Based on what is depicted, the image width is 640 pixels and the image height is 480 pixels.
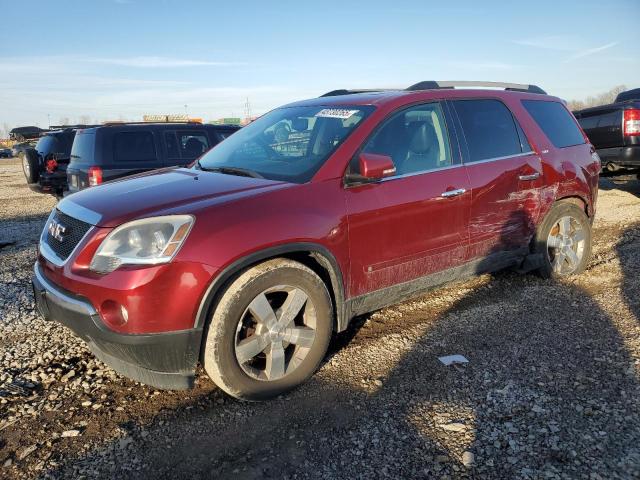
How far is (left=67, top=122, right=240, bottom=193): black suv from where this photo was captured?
291 inches

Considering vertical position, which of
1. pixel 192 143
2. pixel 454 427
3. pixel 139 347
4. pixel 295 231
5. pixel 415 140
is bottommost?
pixel 454 427

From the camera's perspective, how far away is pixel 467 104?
4211 mm

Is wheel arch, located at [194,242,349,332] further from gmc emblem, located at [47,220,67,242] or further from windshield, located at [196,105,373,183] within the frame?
gmc emblem, located at [47,220,67,242]

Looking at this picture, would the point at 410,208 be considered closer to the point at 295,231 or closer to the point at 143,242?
the point at 295,231

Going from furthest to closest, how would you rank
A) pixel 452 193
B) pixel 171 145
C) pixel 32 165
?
pixel 32 165
pixel 171 145
pixel 452 193

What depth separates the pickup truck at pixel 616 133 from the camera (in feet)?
30.9

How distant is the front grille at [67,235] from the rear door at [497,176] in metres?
2.84

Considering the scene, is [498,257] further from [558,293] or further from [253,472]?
[253,472]

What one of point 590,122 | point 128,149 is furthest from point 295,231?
point 590,122

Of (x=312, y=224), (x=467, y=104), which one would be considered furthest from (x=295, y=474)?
(x=467, y=104)

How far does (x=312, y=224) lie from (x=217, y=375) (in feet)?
3.46

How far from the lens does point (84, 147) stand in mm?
7723

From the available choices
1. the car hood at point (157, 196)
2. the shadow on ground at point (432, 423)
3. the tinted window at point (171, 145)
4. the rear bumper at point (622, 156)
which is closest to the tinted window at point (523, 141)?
the shadow on ground at point (432, 423)

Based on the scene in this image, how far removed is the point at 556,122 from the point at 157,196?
4.05 metres
